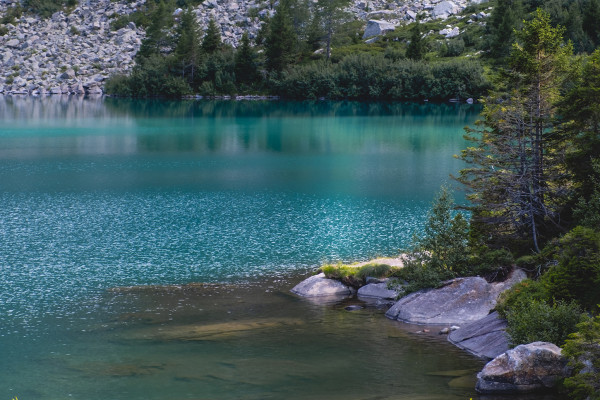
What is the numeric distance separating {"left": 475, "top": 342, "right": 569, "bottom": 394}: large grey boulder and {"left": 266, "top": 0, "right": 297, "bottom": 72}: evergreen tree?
131 metres

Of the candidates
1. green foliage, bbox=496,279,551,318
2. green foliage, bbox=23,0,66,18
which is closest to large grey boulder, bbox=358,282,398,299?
green foliage, bbox=496,279,551,318

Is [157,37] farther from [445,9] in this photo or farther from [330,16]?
[445,9]

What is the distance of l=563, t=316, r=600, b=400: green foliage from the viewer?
58.8 ft

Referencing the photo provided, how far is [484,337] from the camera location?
24.5 metres

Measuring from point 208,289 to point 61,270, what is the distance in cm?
784

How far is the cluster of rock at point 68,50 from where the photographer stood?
165250 millimetres

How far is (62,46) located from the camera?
174 metres

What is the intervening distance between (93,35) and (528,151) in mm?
163451

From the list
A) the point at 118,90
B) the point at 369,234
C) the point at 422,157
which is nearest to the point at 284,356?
the point at 369,234

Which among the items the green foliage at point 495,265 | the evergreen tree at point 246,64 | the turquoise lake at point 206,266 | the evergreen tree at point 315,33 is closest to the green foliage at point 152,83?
the evergreen tree at point 246,64

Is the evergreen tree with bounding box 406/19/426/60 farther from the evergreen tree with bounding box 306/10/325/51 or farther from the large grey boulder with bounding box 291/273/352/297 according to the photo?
the large grey boulder with bounding box 291/273/352/297

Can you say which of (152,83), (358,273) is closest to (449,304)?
(358,273)

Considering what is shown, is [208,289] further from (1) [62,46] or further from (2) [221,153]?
(1) [62,46]

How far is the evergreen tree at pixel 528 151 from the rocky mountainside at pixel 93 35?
440 feet
